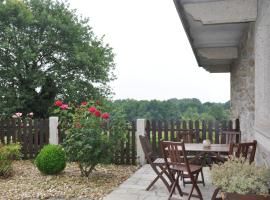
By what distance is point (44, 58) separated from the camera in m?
13.7

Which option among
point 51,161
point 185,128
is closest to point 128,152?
point 185,128

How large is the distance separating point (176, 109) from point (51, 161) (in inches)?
302

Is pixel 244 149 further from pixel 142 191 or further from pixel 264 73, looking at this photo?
pixel 142 191

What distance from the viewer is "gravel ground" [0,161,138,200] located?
515 cm

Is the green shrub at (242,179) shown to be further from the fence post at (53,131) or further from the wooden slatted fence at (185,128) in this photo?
the fence post at (53,131)

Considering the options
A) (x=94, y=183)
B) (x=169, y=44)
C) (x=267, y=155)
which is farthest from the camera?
(x=169, y=44)

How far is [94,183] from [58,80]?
316 inches

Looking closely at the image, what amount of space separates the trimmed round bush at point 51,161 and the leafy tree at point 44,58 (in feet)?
19.8

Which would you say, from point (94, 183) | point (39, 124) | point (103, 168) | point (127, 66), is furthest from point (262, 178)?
point (127, 66)

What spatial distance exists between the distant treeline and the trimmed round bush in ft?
18.0

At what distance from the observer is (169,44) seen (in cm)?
1422

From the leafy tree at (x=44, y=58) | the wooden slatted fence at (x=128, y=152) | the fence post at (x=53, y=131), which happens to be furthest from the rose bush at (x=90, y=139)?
the leafy tree at (x=44, y=58)

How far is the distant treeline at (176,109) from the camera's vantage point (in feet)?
40.5

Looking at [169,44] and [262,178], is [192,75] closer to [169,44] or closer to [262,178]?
[169,44]
